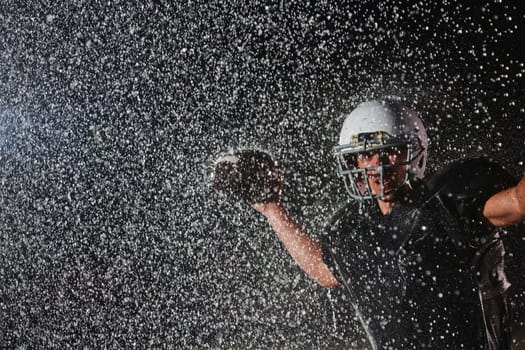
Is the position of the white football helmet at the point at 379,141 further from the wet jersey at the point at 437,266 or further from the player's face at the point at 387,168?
the wet jersey at the point at 437,266

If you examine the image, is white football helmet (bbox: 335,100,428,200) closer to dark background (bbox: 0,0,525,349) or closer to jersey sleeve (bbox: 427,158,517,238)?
jersey sleeve (bbox: 427,158,517,238)

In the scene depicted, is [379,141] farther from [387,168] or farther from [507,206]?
[507,206]

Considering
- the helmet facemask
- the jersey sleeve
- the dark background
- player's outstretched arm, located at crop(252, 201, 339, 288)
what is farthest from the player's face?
the dark background

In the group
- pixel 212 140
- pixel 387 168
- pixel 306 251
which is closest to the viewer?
pixel 387 168

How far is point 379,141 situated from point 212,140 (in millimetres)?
2559

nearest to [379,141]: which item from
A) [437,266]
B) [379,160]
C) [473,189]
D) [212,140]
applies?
[379,160]

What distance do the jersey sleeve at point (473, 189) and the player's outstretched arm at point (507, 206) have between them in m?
0.02

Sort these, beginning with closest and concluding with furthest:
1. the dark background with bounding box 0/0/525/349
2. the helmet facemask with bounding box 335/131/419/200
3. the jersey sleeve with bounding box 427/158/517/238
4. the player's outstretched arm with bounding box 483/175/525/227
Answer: the player's outstretched arm with bounding box 483/175/525/227
the jersey sleeve with bounding box 427/158/517/238
the helmet facemask with bounding box 335/131/419/200
the dark background with bounding box 0/0/525/349

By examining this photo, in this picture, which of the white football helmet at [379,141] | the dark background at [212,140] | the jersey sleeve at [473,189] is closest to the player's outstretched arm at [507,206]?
the jersey sleeve at [473,189]

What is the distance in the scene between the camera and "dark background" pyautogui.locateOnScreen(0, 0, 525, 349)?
149 inches

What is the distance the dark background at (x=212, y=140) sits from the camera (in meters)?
3.79

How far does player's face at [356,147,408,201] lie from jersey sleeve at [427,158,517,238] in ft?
0.61

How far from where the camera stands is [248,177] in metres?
1.94

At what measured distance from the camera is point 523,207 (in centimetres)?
130
